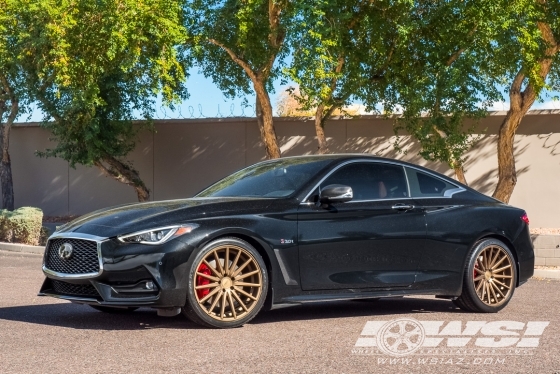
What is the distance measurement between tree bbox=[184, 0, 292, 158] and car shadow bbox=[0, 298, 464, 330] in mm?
10676

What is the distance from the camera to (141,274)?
7.95 m

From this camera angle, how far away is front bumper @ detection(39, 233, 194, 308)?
7.94 metres

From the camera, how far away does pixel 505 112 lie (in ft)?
79.3

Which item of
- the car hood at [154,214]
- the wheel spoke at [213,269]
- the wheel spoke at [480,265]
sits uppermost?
the car hood at [154,214]

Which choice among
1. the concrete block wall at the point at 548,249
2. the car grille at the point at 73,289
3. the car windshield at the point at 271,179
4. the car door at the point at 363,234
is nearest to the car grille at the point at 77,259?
the car grille at the point at 73,289

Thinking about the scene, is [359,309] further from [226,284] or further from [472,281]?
[226,284]

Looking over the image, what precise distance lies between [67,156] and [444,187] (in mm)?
17933

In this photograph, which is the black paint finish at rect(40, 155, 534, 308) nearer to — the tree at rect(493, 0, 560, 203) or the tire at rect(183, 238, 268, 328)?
the tire at rect(183, 238, 268, 328)

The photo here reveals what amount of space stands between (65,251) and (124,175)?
19015mm

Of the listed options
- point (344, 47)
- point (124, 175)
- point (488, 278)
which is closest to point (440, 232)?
point (488, 278)

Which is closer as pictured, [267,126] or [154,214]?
[154,214]

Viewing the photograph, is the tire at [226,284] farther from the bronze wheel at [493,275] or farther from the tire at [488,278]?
the bronze wheel at [493,275]

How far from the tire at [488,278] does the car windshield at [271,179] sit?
5.98ft

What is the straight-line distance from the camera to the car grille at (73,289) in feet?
26.9
